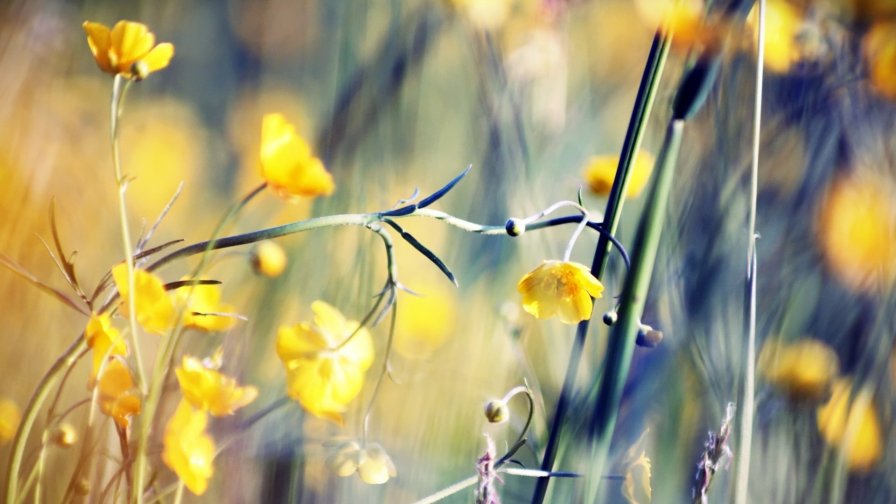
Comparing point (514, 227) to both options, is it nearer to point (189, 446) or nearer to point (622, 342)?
point (622, 342)

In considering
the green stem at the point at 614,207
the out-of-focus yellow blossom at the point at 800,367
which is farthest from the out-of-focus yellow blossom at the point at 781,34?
the out-of-focus yellow blossom at the point at 800,367

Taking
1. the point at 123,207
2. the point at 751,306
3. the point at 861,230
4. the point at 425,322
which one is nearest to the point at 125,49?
the point at 123,207

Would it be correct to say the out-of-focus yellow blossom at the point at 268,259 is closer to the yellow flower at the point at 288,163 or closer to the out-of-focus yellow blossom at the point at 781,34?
the yellow flower at the point at 288,163

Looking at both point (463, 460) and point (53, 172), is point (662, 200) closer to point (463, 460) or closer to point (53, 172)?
point (463, 460)

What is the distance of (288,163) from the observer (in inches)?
26.4

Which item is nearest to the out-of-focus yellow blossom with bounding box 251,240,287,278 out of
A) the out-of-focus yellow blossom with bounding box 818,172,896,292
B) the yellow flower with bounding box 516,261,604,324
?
the yellow flower with bounding box 516,261,604,324

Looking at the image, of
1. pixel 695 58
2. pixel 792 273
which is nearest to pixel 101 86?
pixel 695 58

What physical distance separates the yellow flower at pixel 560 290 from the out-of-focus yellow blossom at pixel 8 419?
0.44 metres

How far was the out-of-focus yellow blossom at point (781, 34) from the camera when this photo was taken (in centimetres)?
81

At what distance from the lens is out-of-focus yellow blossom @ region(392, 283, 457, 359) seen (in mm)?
706

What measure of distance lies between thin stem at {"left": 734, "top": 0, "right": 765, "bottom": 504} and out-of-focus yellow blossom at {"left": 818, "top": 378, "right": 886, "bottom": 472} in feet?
0.34

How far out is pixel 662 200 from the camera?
30.5 inches

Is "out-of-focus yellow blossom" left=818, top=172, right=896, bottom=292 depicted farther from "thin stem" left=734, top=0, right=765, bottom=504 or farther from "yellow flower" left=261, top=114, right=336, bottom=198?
"yellow flower" left=261, top=114, right=336, bottom=198

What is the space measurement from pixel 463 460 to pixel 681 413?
24cm
